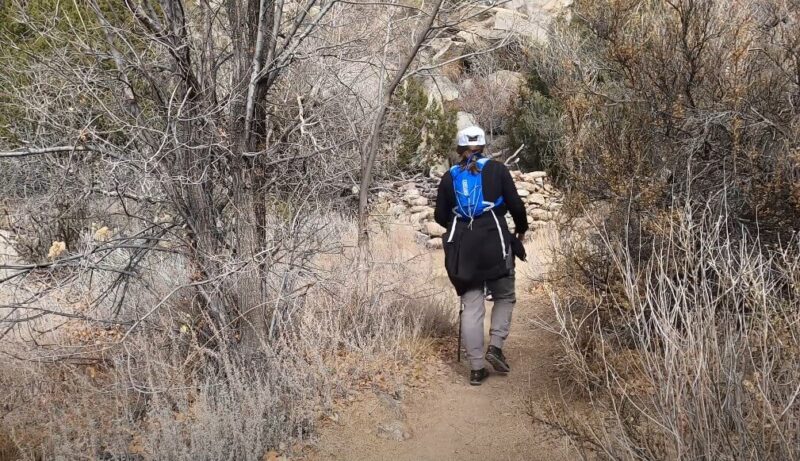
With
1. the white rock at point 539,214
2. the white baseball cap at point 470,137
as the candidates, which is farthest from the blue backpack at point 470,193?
the white rock at point 539,214

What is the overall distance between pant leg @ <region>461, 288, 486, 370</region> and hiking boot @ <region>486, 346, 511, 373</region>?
0.31 ft

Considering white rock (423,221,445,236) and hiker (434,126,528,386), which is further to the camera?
white rock (423,221,445,236)

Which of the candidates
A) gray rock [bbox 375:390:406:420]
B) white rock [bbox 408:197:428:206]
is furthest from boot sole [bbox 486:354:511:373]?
white rock [bbox 408:197:428:206]

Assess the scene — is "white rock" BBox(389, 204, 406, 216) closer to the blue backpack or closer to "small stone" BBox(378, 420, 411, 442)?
the blue backpack

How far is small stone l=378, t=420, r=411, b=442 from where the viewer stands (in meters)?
4.01

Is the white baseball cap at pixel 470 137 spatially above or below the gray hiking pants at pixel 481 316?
above

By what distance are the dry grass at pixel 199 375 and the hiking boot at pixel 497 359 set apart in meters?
0.56

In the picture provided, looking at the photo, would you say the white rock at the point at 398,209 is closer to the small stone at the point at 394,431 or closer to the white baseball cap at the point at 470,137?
the white baseball cap at the point at 470,137

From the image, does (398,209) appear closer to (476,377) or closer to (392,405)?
(476,377)

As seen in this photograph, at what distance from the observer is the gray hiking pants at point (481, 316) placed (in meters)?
4.54

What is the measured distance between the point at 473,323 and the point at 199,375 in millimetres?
1802

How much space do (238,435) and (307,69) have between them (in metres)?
4.34

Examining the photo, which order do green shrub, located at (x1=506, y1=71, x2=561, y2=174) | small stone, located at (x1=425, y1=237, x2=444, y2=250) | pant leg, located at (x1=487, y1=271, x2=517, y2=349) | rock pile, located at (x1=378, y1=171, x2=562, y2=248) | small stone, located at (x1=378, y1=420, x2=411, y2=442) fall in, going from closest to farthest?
1. small stone, located at (x1=378, y1=420, x2=411, y2=442)
2. pant leg, located at (x1=487, y1=271, x2=517, y2=349)
3. small stone, located at (x1=425, y1=237, x2=444, y2=250)
4. rock pile, located at (x1=378, y1=171, x2=562, y2=248)
5. green shrub, located at (x1=506, y1=71, x2=561, y2=174)

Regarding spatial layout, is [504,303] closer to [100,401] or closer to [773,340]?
[773,340]
